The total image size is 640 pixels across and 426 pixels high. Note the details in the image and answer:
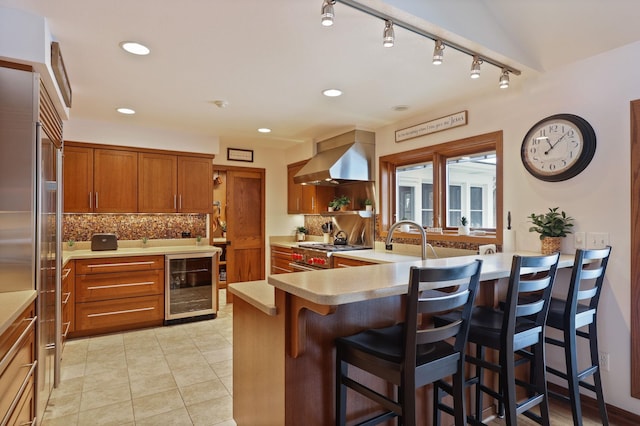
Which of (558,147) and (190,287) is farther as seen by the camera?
→ (190,287)

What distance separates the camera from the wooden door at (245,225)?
5633 millimetres

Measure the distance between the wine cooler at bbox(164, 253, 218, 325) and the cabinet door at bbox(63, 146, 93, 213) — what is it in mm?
1155

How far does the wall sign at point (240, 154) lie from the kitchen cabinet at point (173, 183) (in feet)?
2.21

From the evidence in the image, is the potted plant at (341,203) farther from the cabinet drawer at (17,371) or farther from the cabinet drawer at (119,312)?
the cabinet drawer at (17,371)

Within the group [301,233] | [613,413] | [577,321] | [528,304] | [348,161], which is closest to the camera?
[528,304]

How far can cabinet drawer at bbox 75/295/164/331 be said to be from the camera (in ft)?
12.7

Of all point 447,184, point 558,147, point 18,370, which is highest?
point 558,147

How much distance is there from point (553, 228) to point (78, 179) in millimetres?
4809

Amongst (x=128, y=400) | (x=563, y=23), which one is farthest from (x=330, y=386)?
(x=563, y=23)

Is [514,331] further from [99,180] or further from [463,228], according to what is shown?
[99,180]

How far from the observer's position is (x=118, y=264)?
4.05 meters

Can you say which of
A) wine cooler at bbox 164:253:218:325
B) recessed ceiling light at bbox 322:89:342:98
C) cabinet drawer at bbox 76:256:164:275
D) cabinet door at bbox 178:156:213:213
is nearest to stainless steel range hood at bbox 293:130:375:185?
recessed ceiling light at bbox 322:89:342:98

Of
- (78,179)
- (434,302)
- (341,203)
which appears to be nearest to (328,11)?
(434,302)

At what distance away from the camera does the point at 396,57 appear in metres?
2.50
